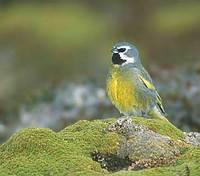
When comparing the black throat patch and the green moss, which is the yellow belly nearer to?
the black throat patch

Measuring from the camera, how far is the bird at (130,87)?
12.1 meters

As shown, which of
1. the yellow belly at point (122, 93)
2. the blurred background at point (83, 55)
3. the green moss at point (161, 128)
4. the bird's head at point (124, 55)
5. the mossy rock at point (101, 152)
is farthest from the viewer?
the blurred background at point (83, 55)

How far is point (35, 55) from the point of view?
30.5 m

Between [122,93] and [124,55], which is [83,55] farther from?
[122,93]

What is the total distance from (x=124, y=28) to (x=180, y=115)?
59.0 feet

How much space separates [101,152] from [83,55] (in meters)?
21.7

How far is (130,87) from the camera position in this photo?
1216cm

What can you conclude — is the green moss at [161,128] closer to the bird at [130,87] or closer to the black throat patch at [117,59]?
the bird at [130,87]

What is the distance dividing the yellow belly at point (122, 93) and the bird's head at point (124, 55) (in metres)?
0.30

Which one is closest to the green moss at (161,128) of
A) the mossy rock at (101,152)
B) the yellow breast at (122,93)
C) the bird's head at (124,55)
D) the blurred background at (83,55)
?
the mossy rock at (101,152)

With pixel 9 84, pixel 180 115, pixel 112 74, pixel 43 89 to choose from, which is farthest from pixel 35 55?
pixel 112 74

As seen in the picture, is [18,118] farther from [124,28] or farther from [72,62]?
[124,28]

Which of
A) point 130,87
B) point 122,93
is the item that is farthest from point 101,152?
point 130,87

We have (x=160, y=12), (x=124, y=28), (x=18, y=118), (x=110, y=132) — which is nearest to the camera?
(x=110, y=132)
